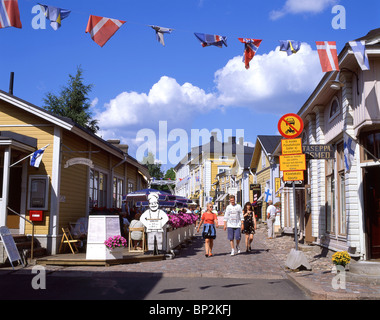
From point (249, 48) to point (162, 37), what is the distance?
7.70ft

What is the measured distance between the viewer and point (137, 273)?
1048 cm

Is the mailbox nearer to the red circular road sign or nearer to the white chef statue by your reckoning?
the white chef statue

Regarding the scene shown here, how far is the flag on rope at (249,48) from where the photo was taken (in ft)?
37.8

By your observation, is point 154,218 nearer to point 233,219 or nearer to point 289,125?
point 233,219

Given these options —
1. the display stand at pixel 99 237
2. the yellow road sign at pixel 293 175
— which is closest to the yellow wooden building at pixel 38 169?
the display stand at pixel 99 237

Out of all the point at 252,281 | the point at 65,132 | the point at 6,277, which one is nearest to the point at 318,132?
the point at 252,281

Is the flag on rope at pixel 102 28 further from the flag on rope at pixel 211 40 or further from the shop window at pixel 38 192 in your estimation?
the shop window at pixel 38 192

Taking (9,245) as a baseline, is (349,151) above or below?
above

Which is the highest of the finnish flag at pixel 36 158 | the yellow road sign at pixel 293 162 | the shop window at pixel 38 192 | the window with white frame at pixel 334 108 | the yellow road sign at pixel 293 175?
the window with white frame at pixel 334 108

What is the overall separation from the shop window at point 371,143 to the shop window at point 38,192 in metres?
9.27

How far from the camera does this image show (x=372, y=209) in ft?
36.0

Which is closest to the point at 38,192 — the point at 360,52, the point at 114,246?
the point at 114,246
